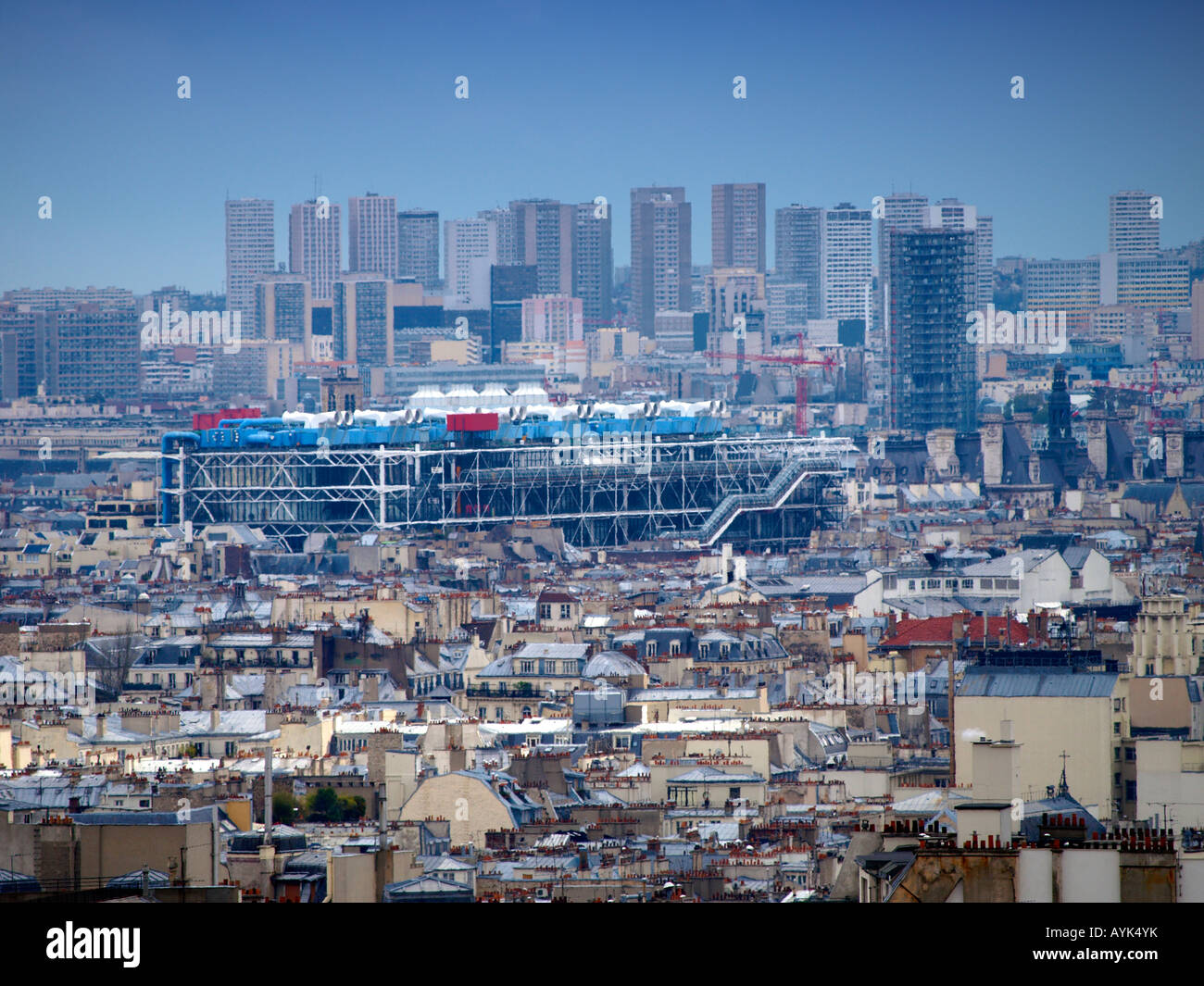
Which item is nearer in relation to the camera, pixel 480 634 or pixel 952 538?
pixel 480 634

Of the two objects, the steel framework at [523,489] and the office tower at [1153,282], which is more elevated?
the office tower at [1153,282]

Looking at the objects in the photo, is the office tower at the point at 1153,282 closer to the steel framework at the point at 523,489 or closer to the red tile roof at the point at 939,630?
the steel framework at the point at 523,489

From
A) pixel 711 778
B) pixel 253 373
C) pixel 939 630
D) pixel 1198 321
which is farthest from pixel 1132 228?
pixel 711 778

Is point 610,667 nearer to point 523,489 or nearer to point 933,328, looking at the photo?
point 523,489

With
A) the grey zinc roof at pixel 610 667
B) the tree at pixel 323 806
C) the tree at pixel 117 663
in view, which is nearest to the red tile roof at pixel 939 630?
the grey zinc roof at pixel 610 667

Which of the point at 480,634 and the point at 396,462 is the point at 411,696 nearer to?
the point at 480,634

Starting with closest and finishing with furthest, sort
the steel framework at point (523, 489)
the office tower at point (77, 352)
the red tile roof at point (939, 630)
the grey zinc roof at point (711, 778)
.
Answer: the grey zinc roof at point (711, 778)
the red tile roof at point (939, 630)
the steel framework at point (523, 489)
the office tower at point (77, 352)
